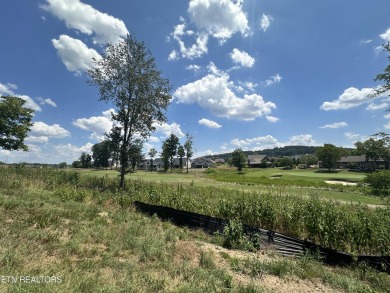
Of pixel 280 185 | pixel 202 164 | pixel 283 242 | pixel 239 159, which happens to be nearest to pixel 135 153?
pixel 283 242

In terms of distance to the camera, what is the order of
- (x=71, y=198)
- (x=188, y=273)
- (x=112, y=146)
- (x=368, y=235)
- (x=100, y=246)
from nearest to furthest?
(x=188, y=273), (x=100, y=246), (x=368, y=235), (x=71, y=198), (x=112, y=146)

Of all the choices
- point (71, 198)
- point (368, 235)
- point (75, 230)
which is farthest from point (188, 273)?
point (71, 198)

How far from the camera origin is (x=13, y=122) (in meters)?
34.5

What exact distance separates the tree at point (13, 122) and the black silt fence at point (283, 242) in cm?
3522

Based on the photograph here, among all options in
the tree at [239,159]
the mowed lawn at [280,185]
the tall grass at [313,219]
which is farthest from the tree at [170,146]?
the tall grass at [313,219]

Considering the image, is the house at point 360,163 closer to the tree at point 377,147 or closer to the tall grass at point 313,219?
the tree at point 377,147

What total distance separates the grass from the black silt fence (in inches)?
13.4

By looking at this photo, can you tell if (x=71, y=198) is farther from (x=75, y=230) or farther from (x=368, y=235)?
(x=368, y=235)

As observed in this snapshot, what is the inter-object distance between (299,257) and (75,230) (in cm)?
700

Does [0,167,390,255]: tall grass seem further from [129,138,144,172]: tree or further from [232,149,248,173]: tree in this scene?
[232,149,248,173]: tree

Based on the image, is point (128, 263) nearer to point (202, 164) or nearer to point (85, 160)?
point (85, 160)

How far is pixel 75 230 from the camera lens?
6.98 m

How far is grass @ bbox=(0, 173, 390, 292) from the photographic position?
14.0 ft

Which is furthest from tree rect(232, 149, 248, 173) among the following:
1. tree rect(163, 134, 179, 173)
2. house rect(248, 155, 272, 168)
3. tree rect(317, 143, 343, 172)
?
house rect(248, 155, 272, 168)
